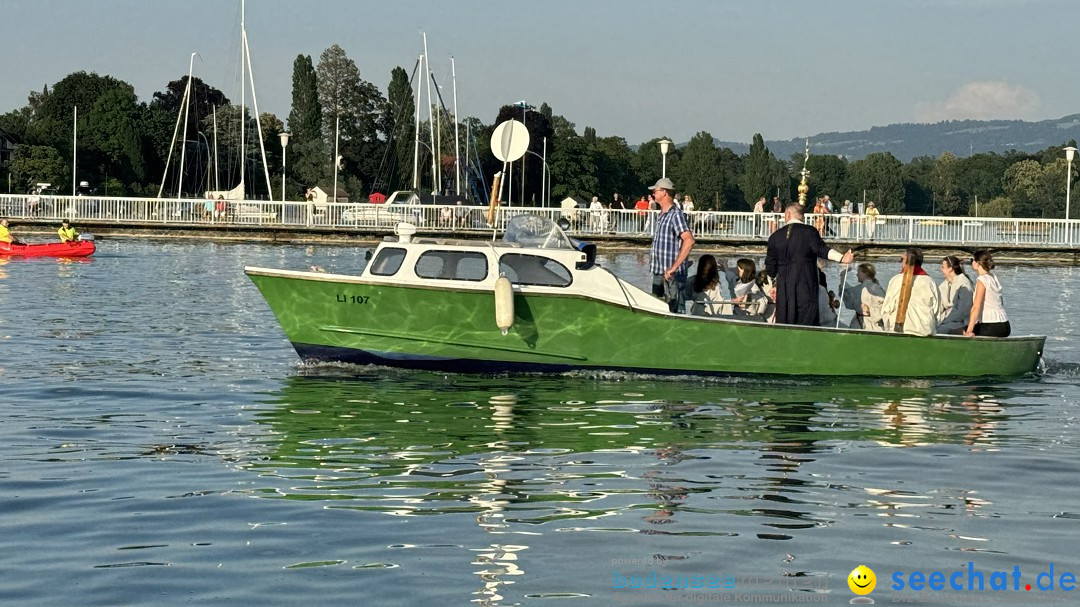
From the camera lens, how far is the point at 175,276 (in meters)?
38.7

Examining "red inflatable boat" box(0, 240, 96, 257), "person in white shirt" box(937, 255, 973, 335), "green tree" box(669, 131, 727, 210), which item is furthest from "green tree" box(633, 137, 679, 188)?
"person in white shirt" box(937, 255, 973, 335)

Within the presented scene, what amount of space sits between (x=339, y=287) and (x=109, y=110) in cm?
11157

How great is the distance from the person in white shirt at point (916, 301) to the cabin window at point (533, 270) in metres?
4.02

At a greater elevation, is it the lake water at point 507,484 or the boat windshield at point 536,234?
the boat windshield at point 536,234

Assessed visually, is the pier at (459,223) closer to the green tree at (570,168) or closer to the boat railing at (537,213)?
the boat railing at (537,213)

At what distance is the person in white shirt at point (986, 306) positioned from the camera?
60.1 ft

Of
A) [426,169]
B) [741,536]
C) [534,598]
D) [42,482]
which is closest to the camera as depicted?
[534,598]

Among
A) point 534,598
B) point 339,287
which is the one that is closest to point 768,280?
point 339,287

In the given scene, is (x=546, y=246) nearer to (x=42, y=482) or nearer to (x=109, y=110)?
(x=42, y=482)

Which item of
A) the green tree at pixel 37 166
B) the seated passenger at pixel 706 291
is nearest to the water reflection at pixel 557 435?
the seated passenger at pixel 706 291

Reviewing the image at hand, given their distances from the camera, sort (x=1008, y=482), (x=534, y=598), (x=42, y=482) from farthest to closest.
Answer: (x=1008, y=482) → (x=42, y=482) → (x=534, y=598)

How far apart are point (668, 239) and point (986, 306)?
4228mm

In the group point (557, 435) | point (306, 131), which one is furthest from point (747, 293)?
point (306, 131)

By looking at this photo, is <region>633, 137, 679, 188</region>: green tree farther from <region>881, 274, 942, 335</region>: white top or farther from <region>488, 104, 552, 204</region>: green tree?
<region>881, 274, 942, 335</region>: white top
